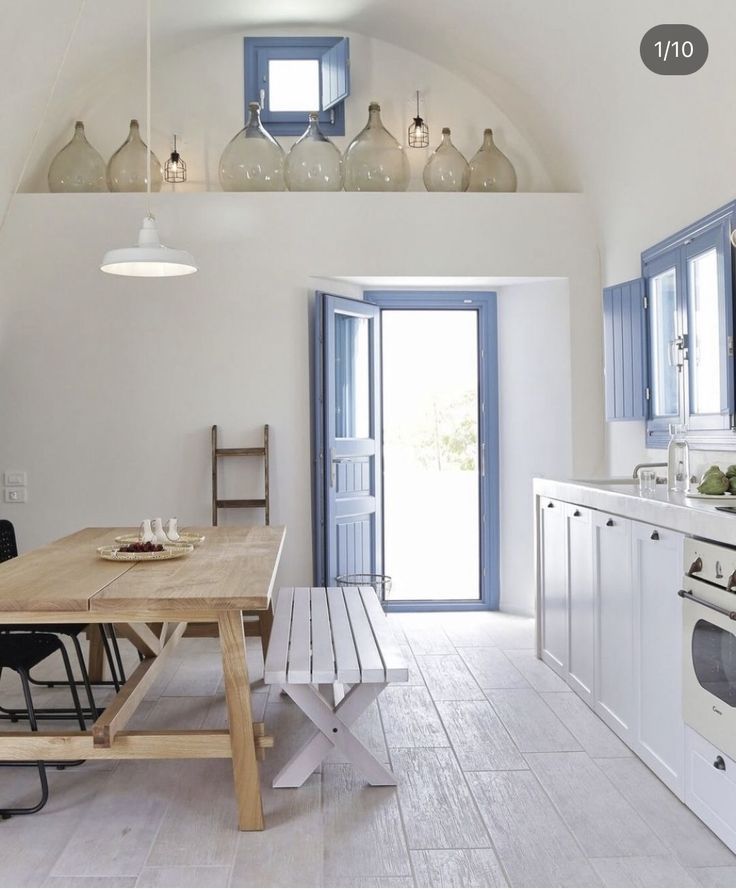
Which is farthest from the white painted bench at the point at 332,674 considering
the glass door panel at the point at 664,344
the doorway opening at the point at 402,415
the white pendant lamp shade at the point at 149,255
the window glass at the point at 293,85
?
the window glass at the point at 293,85

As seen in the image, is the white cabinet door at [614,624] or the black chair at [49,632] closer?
the white cabinet door at [614,624]

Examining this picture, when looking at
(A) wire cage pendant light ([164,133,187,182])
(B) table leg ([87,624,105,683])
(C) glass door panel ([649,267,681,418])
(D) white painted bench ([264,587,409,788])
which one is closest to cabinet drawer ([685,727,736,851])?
(D) white painted bench ([264,587,409,788])

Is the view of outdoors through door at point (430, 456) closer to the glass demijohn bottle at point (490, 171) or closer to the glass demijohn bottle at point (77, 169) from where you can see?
the glass demijohn bottle at point (490, 171)

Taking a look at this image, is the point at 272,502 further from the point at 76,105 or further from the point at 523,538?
the point at 76,105

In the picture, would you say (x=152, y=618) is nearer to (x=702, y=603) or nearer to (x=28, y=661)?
(x=28, y=661)

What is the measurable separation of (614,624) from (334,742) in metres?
1.21

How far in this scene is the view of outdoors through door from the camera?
7.41m

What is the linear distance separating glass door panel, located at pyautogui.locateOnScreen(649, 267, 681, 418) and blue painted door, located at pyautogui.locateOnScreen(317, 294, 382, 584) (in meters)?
1.93

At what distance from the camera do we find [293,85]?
19.5 feet

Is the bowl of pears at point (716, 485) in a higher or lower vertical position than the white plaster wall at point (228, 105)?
lower

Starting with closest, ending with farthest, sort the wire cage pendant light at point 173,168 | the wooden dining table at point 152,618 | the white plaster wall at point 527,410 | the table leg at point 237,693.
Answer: the wooden dining table at point 152,618 < the table leg at point 237,693 < the white plaster wall at point 527,410 < the wire cage pendant light at point 173,168

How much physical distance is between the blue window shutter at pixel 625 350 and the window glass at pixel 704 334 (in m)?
0.54

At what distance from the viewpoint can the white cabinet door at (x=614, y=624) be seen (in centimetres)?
336

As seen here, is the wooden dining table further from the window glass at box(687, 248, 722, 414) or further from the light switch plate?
the light switch plate
